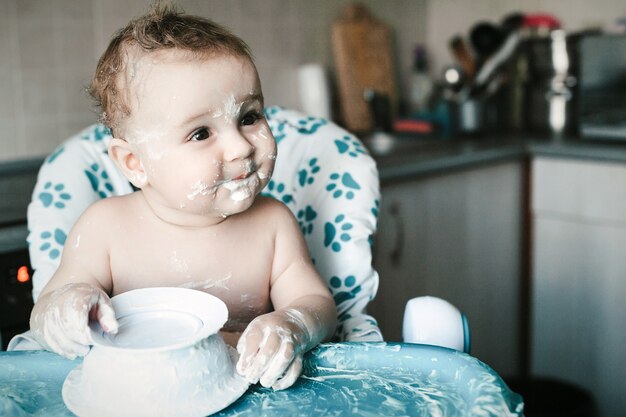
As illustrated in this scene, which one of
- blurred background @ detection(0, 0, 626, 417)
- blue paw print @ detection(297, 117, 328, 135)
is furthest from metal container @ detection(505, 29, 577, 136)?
blue paw print @ detection(297, 117, 328, 135)

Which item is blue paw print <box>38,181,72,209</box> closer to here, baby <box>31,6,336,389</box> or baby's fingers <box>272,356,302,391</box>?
baby <box>31,6,336,389</box>

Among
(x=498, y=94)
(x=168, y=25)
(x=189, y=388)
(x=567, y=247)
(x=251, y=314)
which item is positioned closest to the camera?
(x=189, y=388)

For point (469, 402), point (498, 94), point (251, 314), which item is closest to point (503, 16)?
point (498, 94)

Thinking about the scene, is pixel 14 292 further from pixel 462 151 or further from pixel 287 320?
pixel 462 151

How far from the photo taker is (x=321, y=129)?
4.41 ft

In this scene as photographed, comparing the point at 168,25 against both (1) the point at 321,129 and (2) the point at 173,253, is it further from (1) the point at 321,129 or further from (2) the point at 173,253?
(1) the point at 321,129

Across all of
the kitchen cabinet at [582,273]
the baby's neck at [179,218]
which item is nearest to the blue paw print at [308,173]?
the baby's neck at [179,218]

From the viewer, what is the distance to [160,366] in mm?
756

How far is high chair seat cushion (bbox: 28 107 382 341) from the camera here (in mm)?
1178

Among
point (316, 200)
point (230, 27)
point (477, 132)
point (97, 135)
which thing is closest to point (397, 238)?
point (477, 132)

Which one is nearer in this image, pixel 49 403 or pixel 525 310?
pixel 49 403

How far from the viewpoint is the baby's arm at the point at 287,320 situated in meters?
0.80

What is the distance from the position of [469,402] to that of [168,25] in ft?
1.76

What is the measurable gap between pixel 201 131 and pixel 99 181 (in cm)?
40
